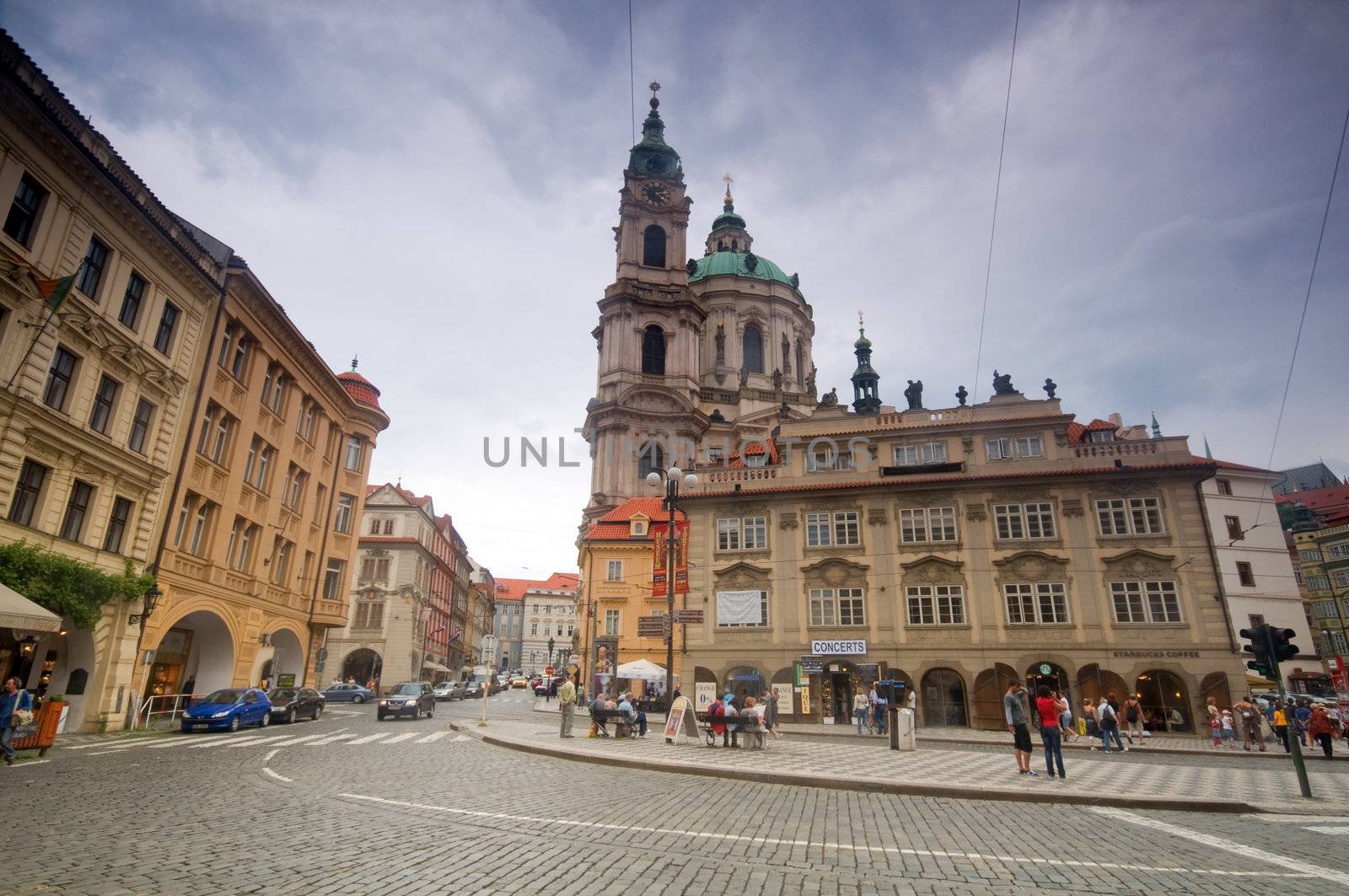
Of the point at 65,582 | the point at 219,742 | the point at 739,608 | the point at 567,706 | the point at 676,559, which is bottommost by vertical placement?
the point at 219,742

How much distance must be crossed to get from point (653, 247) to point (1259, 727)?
62.6m

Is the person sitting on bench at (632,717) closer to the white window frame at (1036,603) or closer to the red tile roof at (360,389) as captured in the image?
the white window frame at (1036,603)

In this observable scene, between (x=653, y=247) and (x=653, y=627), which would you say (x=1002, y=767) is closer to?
(x=653, y=627)

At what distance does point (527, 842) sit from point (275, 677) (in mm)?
29887

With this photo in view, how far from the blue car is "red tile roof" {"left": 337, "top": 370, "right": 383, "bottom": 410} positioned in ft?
63.4

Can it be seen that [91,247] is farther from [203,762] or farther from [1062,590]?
[1062,590]

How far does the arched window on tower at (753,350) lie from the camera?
7812cm

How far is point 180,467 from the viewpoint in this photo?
24.1 m

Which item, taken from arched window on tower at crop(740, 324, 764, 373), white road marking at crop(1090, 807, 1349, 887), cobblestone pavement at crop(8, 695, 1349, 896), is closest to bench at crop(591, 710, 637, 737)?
cobblestone pavement at crop(8, 695, 1349, 896)

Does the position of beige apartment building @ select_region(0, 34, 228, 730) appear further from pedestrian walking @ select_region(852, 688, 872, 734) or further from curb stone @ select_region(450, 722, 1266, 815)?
pedestrian walking @ select_region(852, 688, 872, 734)

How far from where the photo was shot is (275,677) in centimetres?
3256

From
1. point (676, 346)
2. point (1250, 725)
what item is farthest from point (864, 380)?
point (1250, 725)

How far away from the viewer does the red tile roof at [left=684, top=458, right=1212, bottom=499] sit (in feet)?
101

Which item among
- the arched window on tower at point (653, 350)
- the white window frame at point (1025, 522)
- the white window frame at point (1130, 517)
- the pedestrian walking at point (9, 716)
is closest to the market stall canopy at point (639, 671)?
the white window frame at point (1025, 522)
